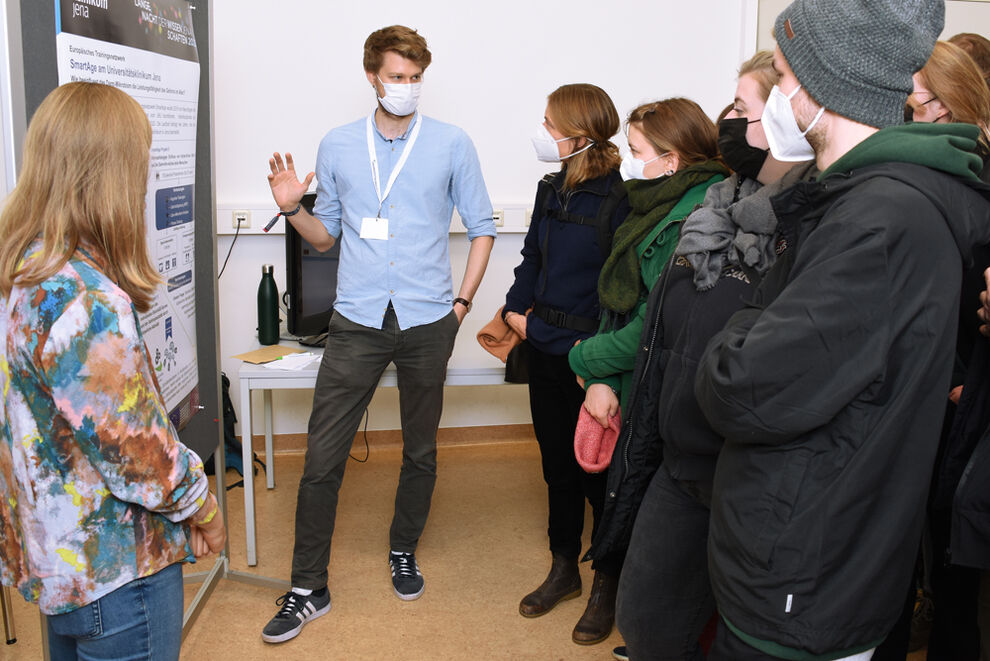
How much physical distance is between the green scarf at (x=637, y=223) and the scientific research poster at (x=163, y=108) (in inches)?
42.5

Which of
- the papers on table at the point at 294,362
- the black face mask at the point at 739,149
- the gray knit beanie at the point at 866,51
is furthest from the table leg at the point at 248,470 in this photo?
the gray knit beanie at the point at 866,51

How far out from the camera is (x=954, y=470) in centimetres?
166

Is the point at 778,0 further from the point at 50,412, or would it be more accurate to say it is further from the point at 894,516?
the point at 50,412

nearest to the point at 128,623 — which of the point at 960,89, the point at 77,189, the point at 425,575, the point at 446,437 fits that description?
the point at 77,189

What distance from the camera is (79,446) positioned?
1.22 metres

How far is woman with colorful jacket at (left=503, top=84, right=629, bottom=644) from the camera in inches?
95.8

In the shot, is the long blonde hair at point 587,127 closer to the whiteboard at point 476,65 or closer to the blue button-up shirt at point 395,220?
the blue button-up shirt at point 395,220

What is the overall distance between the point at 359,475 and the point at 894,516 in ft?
9.25

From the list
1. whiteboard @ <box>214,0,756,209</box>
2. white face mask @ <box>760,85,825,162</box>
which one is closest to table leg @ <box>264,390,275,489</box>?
whiteboard @ <box>214,0,756,209</box>

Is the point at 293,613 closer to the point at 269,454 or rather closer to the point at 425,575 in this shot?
the point at 425,575

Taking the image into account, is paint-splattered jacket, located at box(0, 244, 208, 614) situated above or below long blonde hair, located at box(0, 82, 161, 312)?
below

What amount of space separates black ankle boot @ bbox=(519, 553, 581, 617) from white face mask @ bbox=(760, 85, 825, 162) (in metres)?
1.68

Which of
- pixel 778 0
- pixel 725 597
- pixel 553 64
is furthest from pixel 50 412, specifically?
pixel 778 0

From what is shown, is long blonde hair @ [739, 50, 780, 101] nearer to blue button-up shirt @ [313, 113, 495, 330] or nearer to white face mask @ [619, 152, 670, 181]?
white face mask @ [619, 152, 670, 181]
